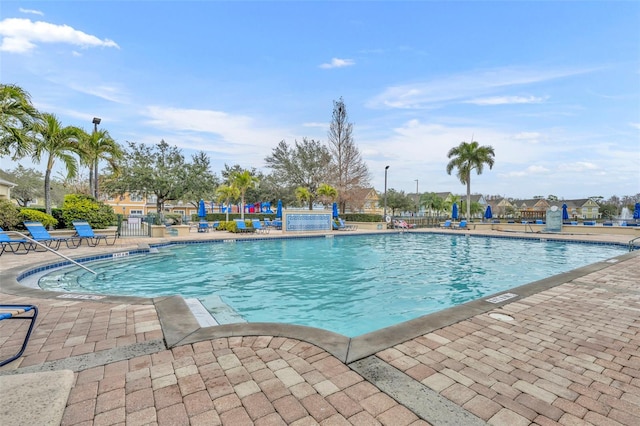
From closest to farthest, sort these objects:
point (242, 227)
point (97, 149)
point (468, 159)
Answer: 1. point (97, 149)
2. point (242, 227)
3. point (468, 159)

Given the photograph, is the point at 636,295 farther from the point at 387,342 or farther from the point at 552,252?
the point at 552,252

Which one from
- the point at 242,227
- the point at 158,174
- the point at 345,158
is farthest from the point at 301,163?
the point at 242,227

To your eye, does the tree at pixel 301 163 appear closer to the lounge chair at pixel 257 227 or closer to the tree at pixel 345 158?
the tree at pixel 345 158

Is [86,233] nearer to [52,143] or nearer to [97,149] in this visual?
[52,143]


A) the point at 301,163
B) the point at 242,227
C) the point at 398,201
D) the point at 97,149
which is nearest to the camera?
the point at 97,149

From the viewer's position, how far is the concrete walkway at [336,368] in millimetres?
1885

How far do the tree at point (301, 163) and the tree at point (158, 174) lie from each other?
9431mm

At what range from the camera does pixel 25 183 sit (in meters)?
41.6

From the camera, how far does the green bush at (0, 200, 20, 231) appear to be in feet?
34.7

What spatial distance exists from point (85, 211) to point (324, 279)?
36.8ft

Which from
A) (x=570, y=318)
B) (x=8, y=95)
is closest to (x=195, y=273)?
(x=570, y=318)

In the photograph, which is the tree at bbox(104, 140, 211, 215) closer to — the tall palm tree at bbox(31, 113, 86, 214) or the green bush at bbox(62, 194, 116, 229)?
the tall palm tree at bbox(31, 113, 86, 214)

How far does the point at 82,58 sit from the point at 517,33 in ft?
60.3

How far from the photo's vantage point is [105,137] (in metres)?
14.6
